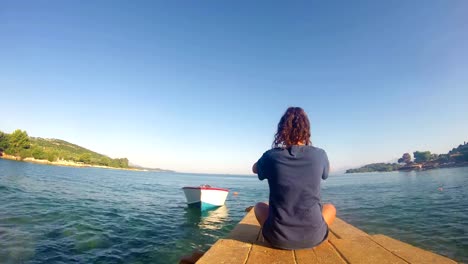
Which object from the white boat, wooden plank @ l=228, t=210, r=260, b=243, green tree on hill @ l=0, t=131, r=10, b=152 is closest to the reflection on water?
the white boat

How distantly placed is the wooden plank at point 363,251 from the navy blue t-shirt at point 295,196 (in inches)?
20.1

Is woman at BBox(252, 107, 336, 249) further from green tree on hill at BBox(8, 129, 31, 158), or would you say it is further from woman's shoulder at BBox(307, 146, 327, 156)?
green tree on hill at BBox(8, 129, 31, 158)

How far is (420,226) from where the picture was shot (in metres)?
13.7

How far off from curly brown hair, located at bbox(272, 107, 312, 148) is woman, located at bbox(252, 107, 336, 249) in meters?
0.13

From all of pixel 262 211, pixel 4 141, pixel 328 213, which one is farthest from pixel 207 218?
pixel 4 141

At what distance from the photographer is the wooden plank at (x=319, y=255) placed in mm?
3428

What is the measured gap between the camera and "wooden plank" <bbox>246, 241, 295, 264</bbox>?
3408 mm

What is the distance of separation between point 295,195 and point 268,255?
954mm

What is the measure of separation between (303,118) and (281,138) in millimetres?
490

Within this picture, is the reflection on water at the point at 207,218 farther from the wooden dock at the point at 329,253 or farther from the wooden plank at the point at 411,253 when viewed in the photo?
the wooden plank at the point at 411,253

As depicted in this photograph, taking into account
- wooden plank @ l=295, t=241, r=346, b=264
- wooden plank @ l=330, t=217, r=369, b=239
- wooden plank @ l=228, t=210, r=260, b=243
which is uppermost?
wooden plank @ l=295, t=241, r=346, b=264

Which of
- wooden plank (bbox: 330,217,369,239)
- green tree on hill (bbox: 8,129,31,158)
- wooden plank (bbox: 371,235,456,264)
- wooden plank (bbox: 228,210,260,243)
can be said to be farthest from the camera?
green tree on hill (bbox: 8,129,31,158)

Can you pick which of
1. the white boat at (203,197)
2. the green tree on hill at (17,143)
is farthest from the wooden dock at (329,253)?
the green tree on hill at (17,143)

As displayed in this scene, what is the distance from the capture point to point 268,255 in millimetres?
3654
